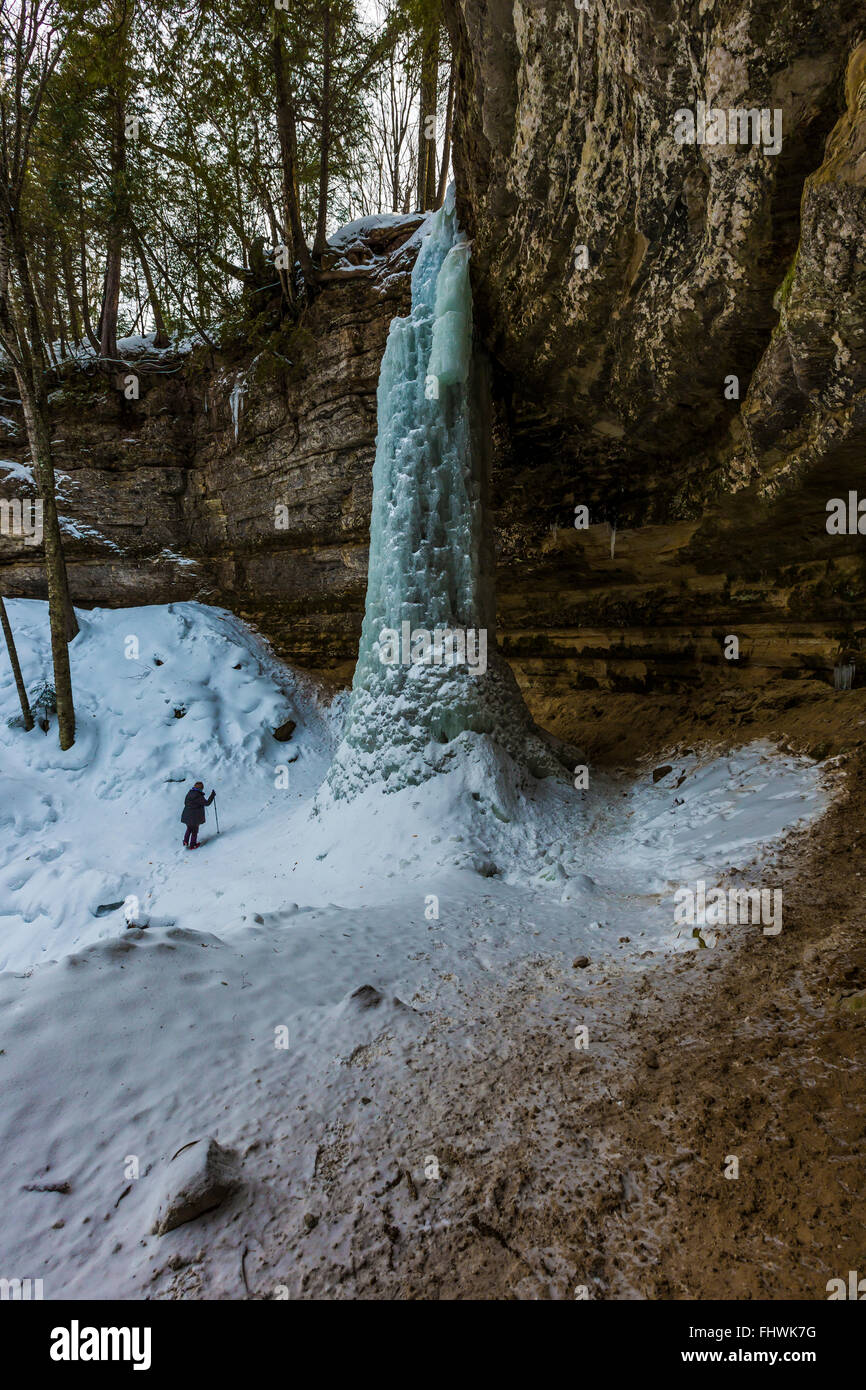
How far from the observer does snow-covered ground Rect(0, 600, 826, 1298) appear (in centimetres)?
211

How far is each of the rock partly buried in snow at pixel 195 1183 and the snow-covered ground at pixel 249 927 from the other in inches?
1.6

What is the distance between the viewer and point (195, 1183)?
77.0 inches

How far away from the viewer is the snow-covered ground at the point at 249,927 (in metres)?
2.11

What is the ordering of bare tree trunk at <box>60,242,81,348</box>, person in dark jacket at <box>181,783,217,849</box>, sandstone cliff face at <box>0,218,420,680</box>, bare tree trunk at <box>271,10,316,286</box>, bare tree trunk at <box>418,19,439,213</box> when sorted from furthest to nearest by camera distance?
1. bare tree trunk at <box>60,242,81,348</box>
2. sandstone cliff face at <box>0,218,420,680</box>
3. bare tree trunk at <box>418,19,439,213</box>
4. bare tree trunk at <box>271,10,316,286</box>
5. person in dark jacket at <box>181,783,217,849</box>

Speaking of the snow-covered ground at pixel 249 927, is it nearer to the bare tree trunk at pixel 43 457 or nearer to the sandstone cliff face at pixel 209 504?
the bare tree trunk at pixel 43 457

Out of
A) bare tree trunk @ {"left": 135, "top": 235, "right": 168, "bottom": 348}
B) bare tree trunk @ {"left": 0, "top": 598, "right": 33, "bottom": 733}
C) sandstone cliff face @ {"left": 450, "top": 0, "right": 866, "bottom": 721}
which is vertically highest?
bare tree trunk @ {"left": 135, "top": 235, "right": 168, "bottom": 348}

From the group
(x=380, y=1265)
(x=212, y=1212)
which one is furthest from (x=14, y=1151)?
(x=380, y=1265)

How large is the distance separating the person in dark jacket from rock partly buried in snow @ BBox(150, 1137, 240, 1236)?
7.81 metres

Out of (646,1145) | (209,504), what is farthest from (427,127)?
(646,1145)

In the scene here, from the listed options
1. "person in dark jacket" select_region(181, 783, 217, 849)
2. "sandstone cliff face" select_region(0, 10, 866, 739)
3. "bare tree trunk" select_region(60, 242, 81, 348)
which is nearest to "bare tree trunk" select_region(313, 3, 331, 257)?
"sandstone cliff face" select_region(0, 10, 866, 739)

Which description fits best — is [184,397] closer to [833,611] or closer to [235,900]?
[235,900]

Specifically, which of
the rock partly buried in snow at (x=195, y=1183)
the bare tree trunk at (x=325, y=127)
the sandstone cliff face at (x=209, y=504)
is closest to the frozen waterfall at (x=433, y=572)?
the sandstone cliff face at (x=209, y=504)

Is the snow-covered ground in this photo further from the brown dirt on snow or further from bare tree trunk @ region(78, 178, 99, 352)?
bare tree trunk @ region(78, 178, 99, 352)

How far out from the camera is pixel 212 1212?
1.96 meters
